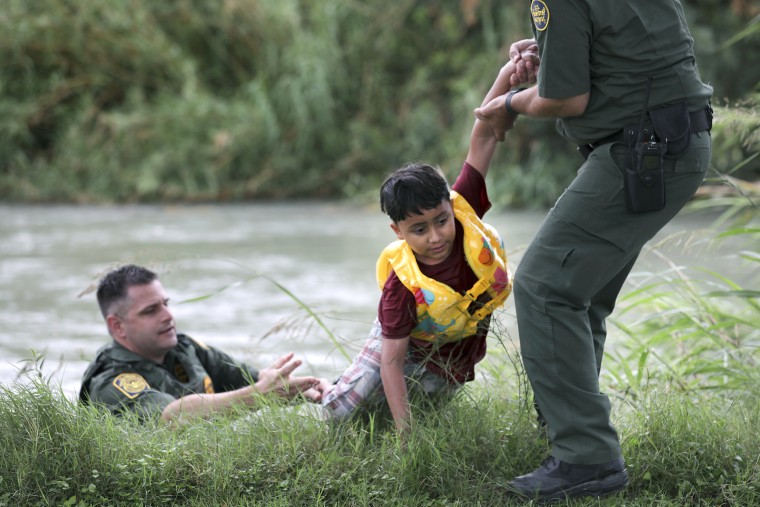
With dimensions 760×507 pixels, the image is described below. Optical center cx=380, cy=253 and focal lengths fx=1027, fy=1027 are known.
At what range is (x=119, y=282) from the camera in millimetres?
4652

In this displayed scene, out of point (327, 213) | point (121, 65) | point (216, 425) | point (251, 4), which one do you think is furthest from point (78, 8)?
point (216, 425)

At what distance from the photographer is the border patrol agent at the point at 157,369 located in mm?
4074

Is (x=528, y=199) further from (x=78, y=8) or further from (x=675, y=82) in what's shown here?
(x=675, y=82)

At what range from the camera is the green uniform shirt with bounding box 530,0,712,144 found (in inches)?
119

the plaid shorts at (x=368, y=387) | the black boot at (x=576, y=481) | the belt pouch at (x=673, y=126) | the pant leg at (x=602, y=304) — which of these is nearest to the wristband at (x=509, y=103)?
the belt pouch at (x=673, y=126)

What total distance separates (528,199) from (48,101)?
658 centimetres

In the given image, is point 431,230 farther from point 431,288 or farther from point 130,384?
point 130,384

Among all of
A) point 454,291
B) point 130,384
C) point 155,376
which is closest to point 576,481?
point 454,291

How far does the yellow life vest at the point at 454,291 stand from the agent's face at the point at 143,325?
52.2 inches

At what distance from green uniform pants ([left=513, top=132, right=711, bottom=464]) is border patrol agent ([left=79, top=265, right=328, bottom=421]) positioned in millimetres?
1165

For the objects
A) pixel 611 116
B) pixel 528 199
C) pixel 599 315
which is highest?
pixel 611 116

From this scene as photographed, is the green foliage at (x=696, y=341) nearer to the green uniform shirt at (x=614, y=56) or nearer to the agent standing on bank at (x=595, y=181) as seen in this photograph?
the agent standing on bank at (x=595, y=181)

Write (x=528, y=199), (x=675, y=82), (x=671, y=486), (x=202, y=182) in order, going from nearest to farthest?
1. (x=675, y=82)
2. (x=671, y=486)
3. (x=528, y=199)
4. (x=202, y=182)

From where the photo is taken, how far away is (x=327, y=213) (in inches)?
470
